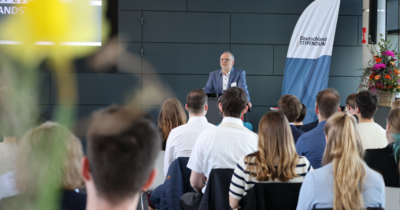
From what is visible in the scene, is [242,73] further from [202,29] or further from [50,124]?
[50,124]

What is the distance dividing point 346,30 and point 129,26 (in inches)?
142

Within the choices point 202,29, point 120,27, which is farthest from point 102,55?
point 202,29

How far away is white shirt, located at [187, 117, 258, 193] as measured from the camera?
200 centimetres

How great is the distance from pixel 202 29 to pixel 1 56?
9.97ft

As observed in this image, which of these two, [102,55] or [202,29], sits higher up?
[202,29]

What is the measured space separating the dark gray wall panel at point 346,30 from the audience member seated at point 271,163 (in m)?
4.66

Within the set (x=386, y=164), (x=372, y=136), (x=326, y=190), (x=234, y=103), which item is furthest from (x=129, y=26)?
(x=326, y=190)

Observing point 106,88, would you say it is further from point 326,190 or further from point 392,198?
point 326,190

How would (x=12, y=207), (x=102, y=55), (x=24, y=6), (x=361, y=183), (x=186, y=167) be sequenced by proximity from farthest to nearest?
(x=102, y=55), (x=24, y=6), (x=186, y=167), (x=361, y=183), (x=12, y=207)

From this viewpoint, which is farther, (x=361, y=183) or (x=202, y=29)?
(x=202, y=29)

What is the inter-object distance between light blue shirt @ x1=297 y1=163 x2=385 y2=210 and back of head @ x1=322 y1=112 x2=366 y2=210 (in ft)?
0.09

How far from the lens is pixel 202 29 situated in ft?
18.2

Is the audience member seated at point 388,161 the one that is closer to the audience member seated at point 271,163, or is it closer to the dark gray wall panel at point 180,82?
the audience member seated at point 271,163

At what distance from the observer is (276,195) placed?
1566mm
